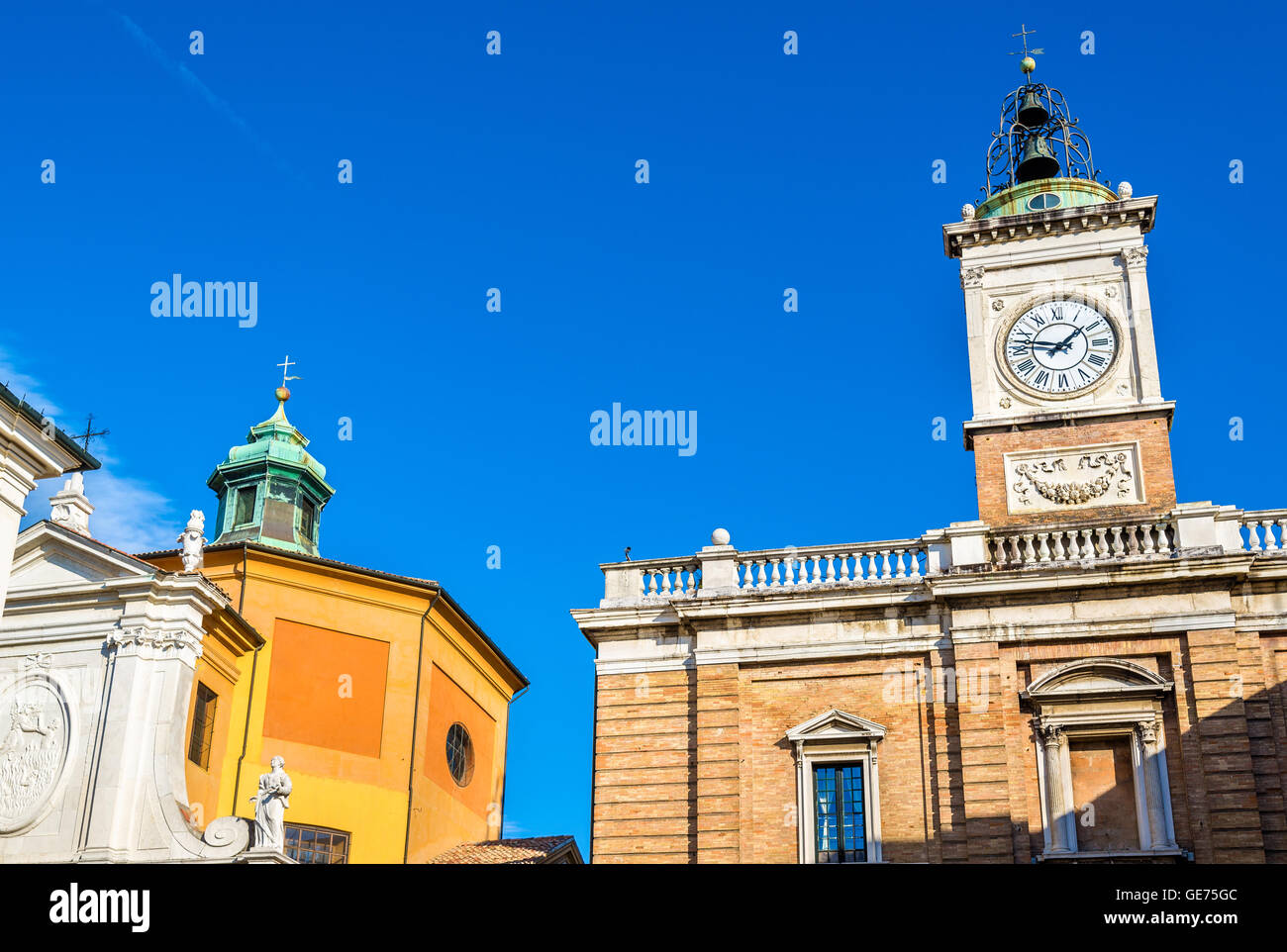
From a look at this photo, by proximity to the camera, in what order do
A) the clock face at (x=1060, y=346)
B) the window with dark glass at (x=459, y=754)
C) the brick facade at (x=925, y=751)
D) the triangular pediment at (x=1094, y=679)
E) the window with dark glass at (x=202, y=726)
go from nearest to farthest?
the brick facade at (x=925, y=751), the triangular pediment at (x=1094, y=679), the clock face at (x=1060, y=346), the window with dark glass at (x=202, y=726), the window with dark glass at (x=459, y=754)

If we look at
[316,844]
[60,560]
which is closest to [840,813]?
[316,844]

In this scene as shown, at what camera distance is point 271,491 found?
4128 centimetres

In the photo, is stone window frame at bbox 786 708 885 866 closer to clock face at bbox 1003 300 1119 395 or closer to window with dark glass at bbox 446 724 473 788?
clock face at bbox 1003 300 1119 395

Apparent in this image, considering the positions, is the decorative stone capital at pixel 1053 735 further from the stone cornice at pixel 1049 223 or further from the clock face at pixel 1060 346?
the stone cornice at pixel 1049 223

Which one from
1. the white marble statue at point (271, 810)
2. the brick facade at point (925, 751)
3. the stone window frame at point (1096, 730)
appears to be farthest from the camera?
the white marble statue at point (271, 810)

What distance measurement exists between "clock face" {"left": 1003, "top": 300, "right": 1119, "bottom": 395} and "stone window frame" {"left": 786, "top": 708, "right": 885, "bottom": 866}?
815 centimetres

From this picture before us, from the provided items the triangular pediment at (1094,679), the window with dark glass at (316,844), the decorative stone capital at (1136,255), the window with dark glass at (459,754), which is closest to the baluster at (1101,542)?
the triangular pediment at (1094,679)

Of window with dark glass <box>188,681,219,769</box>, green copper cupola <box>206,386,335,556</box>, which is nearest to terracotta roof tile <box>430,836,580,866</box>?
window with dark glass <box>188,681,219,769</box>

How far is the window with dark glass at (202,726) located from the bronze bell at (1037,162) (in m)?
21.4

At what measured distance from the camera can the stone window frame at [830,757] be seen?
81.3ft

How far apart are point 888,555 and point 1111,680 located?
4646mm

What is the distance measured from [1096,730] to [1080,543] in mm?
3496

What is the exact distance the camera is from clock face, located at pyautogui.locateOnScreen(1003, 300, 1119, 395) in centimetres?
2842
